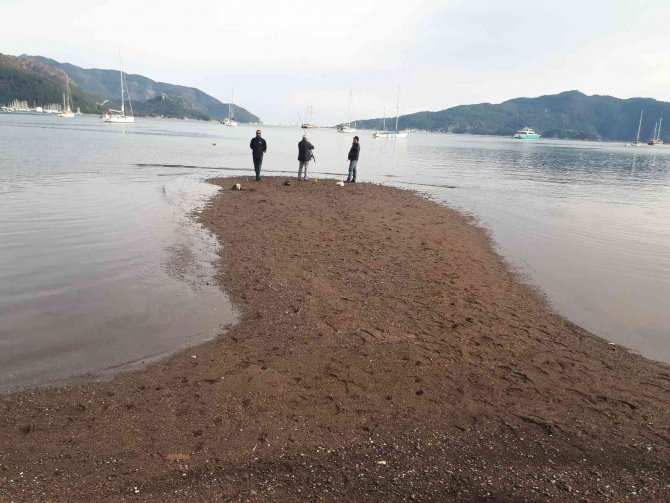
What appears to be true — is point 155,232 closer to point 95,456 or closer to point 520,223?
point 95,456

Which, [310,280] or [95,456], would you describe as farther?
[310,280]

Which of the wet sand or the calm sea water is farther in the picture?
the calm sea water

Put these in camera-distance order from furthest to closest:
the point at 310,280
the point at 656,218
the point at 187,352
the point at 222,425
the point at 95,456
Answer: the point at 656,218, the point at 310,280, the point at 187,352, the point at 222,425, the point at 95,456

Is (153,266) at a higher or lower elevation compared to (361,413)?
higher

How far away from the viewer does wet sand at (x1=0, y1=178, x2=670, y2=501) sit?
13.0 feet

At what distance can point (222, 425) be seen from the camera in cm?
470

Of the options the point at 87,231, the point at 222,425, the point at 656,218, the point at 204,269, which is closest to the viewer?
the point at 222,425

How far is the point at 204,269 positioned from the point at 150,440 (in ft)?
19.4

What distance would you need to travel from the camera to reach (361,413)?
16.6 feet

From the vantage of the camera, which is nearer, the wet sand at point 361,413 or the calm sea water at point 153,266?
the wet sand at point 361,413

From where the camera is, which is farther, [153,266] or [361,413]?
[153,266]

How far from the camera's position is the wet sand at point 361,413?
3971 mm

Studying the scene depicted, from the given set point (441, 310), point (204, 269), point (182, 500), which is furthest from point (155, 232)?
point (182, 500)

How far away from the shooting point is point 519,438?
15.7 feet
